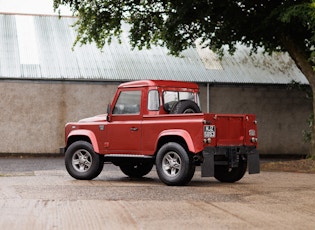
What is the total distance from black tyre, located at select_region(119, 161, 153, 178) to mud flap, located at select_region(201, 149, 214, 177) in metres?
3.24

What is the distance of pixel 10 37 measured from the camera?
98.1 feet

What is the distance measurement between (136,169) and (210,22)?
703 cm

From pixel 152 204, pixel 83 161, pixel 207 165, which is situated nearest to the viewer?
pixel 152 204

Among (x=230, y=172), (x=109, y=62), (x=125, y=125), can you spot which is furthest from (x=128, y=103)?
(x=109, y=62)

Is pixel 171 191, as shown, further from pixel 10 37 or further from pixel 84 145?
pixel 10 37

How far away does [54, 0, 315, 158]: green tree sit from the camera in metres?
21.3

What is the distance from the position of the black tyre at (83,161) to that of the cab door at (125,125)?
403mm

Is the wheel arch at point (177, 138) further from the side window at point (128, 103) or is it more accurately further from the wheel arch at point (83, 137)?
the wheel arch at point (83, 137)

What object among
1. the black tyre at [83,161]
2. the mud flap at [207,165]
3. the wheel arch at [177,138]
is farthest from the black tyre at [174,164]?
the black tyre at [83,161]

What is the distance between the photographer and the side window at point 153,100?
49.6ft

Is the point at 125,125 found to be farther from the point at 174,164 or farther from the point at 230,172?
the point at 230,172

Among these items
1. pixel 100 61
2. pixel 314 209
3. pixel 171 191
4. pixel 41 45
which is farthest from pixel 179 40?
pixel 314 209

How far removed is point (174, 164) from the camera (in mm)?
14469

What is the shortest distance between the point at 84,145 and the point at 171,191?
367cm
